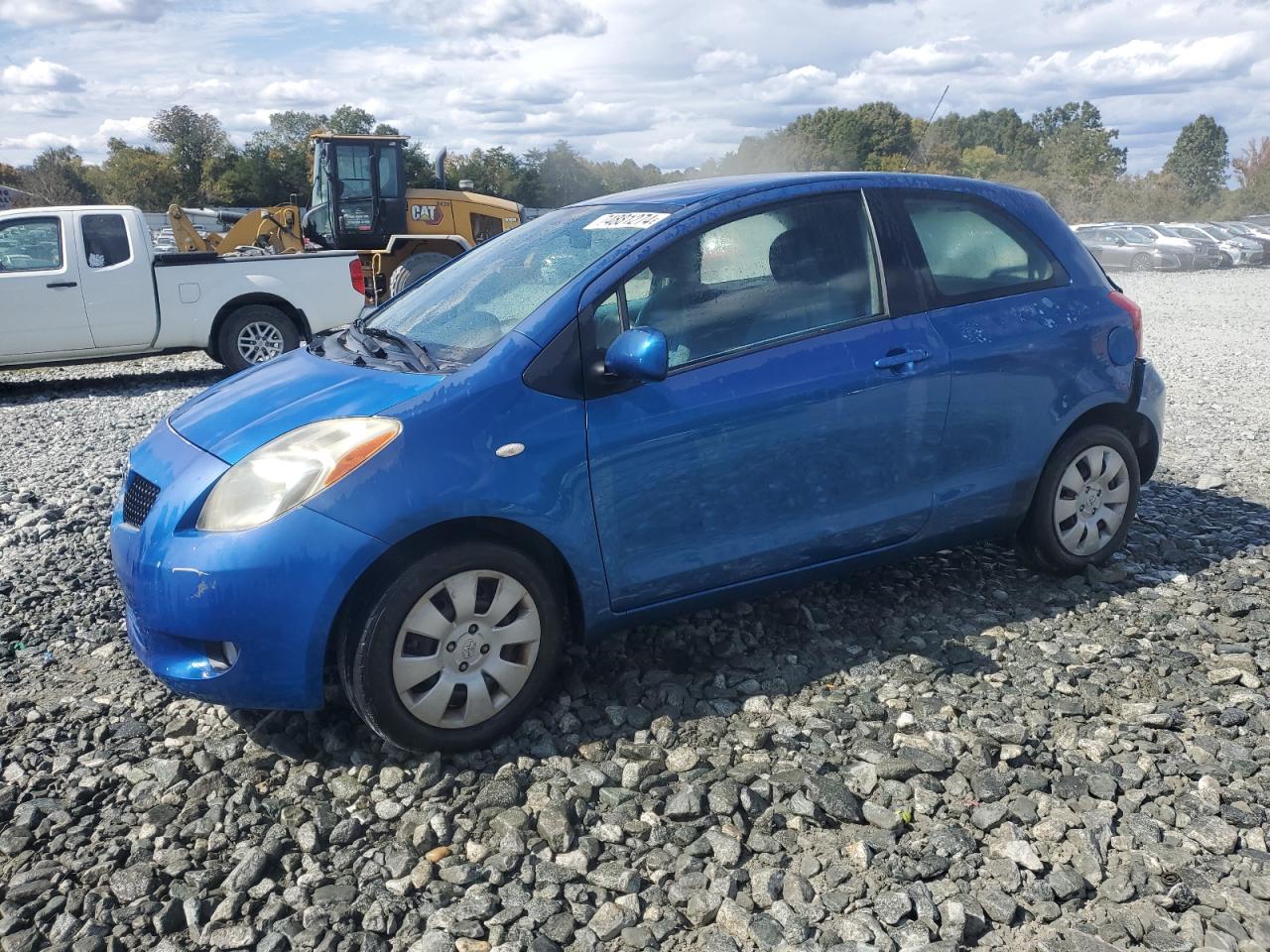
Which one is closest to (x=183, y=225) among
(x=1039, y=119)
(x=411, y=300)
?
(x=411, y=300)

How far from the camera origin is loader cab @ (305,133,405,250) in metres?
16.6

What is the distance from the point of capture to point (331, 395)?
353cm

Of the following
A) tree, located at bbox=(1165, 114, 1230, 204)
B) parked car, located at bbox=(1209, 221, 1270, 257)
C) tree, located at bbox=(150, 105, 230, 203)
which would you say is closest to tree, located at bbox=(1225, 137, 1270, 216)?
tree, located at bbox=(1165, 114, 1230, 204)

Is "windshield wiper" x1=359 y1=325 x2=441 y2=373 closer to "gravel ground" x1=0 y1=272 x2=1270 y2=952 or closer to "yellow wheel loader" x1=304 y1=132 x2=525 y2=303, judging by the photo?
"gravel ground" x1=0 y1=272 x2=1270 y2=952

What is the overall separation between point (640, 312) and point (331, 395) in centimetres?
108

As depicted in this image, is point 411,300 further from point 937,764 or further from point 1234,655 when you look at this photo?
point 1234,655

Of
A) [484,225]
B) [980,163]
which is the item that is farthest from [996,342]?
[980,163]

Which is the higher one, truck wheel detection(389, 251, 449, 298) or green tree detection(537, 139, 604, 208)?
green tree detection(537, 139, 604, 208)

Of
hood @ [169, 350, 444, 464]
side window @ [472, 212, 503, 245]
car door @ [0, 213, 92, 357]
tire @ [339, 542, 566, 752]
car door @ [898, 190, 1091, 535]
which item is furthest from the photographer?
side window @ [472, 212, 503, 245]

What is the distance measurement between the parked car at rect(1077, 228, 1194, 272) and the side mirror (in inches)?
1246

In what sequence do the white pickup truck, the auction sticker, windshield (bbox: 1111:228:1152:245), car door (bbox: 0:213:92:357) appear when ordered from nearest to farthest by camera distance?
1. the auction sticker
2. car door (bbox: 0:213:92:357)
3. the white pickup truck
4. windshield (bbox: 1111:228:1152:245)

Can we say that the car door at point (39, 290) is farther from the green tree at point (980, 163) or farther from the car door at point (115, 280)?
the green tree at point (980, 163)

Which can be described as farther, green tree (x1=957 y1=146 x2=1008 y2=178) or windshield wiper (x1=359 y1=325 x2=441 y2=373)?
green tree (x1=957 y1=146 x2=1008 y2=178)

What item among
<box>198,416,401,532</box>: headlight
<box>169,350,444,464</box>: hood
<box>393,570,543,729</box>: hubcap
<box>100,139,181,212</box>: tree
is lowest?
<box>393,570,543,729</box>: hubcap
